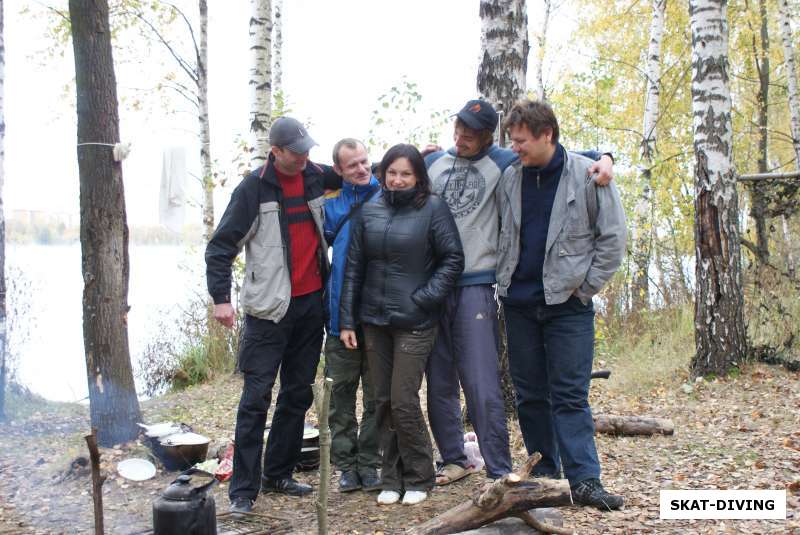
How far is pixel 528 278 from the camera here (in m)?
4.04

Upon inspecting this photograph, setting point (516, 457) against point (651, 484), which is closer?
point (651, 484)

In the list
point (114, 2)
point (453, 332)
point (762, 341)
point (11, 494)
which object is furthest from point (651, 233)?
point (114, 2)

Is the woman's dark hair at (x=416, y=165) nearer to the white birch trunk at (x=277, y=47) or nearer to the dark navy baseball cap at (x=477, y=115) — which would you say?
the dark navy baseball cap at (x=477, y=115)

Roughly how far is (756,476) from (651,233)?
21.9 feet

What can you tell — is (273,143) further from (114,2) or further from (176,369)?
(114,2)

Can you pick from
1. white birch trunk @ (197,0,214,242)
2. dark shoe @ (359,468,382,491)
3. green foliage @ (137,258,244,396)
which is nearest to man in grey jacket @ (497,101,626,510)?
dark shoe @ (359,468,382,491)

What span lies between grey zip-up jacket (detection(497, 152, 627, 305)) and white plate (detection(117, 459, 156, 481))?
9.79ft

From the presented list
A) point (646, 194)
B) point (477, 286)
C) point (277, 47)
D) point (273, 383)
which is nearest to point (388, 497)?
point (273, 383)

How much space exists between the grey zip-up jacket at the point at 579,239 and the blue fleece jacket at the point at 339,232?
111 centimetres

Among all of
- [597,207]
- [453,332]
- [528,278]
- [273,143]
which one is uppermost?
[273,143]

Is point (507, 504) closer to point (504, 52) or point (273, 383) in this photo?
point (273, 383)

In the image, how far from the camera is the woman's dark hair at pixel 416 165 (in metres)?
4.17

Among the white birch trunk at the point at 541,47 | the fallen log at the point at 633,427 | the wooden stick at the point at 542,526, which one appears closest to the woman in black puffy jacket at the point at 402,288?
the wooden stick at the point at 542,526

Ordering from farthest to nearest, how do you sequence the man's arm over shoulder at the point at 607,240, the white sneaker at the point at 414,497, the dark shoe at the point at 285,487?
the dark shoe at the point at 285,487
the white sneaker at the point at 414,497
the man's arm over shoulder at the point at 607,240
